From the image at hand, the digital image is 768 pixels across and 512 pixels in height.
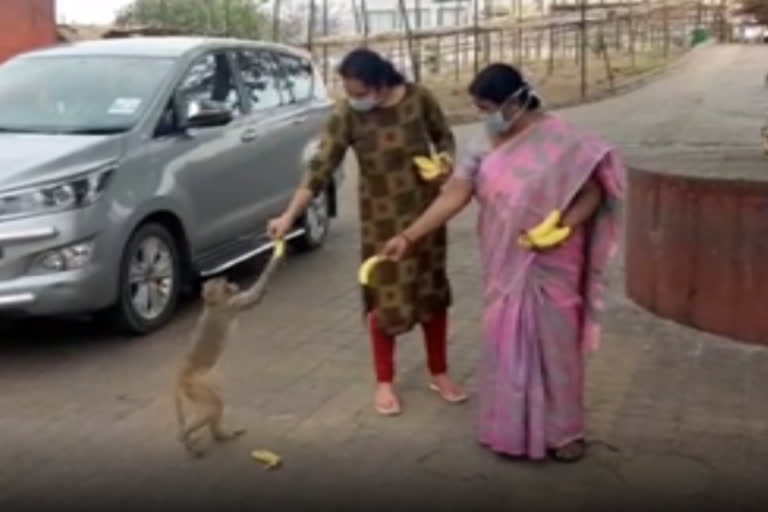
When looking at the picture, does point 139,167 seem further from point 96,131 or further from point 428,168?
point 428,168

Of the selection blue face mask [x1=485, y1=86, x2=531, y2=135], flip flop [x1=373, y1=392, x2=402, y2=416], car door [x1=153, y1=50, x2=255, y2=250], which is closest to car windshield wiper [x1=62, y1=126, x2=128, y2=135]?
car door [x1=153, y1=50, x2=255, y2=250]

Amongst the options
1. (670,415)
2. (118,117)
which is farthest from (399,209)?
(118,117)

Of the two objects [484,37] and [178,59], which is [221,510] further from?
[484,37]

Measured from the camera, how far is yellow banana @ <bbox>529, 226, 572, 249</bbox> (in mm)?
3846

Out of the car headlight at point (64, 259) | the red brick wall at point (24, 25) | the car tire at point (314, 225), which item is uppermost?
the red brick wall at point (24, 25)

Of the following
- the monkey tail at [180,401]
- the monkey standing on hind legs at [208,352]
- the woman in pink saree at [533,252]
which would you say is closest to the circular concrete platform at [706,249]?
the woman in pink saree at [533,252]

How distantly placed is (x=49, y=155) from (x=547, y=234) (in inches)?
118

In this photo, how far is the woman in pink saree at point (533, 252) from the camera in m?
3.93

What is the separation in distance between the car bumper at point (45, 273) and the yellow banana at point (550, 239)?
2.61m

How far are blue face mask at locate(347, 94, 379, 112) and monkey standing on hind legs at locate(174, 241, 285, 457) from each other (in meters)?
0.78

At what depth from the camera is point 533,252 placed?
13.0 feet

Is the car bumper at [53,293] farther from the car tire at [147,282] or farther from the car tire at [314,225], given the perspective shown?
the car tire at [314,225]

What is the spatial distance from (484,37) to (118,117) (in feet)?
63.3

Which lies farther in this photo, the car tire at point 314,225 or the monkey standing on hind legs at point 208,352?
the car tire at point 314,225
